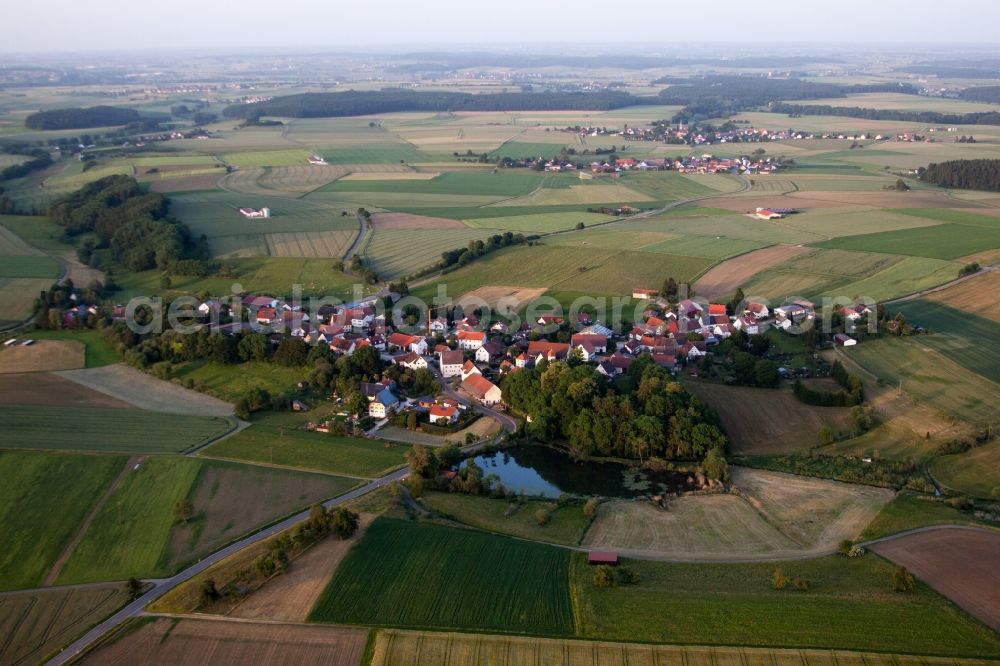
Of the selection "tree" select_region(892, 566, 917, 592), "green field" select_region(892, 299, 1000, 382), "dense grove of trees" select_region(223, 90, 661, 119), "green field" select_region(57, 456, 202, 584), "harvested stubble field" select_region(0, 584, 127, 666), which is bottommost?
"harvested stubble field" select_region(0, 584, 127, 666)

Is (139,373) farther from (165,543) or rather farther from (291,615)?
(291,615)

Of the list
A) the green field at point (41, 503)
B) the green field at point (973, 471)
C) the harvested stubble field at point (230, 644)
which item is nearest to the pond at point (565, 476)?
the green field at point (973, 471)

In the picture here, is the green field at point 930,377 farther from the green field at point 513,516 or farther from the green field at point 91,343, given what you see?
the green field at point 91,343

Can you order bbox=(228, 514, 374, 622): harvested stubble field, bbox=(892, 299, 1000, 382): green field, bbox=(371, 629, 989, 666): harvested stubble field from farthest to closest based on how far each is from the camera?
bbox=(892, 299, 1000, 382): green field
bbox=(228, 514, 374, 622): harvested stubble field
bbox=(371, 629, 989, 666): harvested stubble field

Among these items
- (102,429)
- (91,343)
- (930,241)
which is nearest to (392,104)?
(930,241)

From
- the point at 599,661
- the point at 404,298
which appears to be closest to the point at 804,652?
the point at 599,661

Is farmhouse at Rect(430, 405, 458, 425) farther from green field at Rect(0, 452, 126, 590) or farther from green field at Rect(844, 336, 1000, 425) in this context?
green field at Rect(844, 336, 1000, 425)

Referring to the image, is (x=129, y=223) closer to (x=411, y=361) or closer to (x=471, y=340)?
(x=411, y=361)

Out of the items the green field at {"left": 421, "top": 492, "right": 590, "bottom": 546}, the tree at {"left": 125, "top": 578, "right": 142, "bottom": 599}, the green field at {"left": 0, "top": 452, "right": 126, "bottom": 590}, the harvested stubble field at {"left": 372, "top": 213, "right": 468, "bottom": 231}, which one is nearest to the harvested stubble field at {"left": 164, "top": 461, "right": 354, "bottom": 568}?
the tree at {"left": 125, "top": 578, "right": 142, "bottom": 599}
